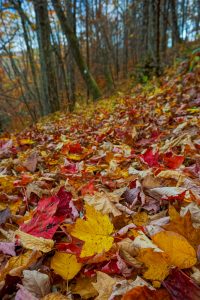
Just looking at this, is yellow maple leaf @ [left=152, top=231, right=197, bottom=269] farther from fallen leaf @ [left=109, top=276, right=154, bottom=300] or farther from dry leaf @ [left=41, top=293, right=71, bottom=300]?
dry leaf @ [left=41, top=293, right=71, bottom=300]

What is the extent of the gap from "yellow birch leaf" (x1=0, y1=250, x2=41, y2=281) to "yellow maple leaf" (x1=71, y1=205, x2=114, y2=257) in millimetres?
166

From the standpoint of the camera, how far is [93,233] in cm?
95

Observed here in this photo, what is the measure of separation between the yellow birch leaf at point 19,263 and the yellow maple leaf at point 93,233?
0.54 feet

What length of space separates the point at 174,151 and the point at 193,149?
163 millimetres

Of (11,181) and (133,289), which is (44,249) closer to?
(133,289)

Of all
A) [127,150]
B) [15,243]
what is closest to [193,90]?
[127,150]

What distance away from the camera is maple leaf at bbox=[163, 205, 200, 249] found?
880 millimetres

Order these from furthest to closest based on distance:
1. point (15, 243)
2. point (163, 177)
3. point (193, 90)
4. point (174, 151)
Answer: point (193, 90) → point (174, 151) → point (163, 177) → point (15, 243)

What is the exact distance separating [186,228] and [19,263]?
0.57m

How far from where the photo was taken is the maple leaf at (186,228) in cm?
88

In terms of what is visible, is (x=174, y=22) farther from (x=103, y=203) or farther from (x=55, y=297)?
(x=55, y=297)

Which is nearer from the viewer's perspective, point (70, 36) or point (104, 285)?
point (104, 285)

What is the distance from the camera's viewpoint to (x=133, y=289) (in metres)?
0.71

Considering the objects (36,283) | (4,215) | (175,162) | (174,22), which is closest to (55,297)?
(36,283)
